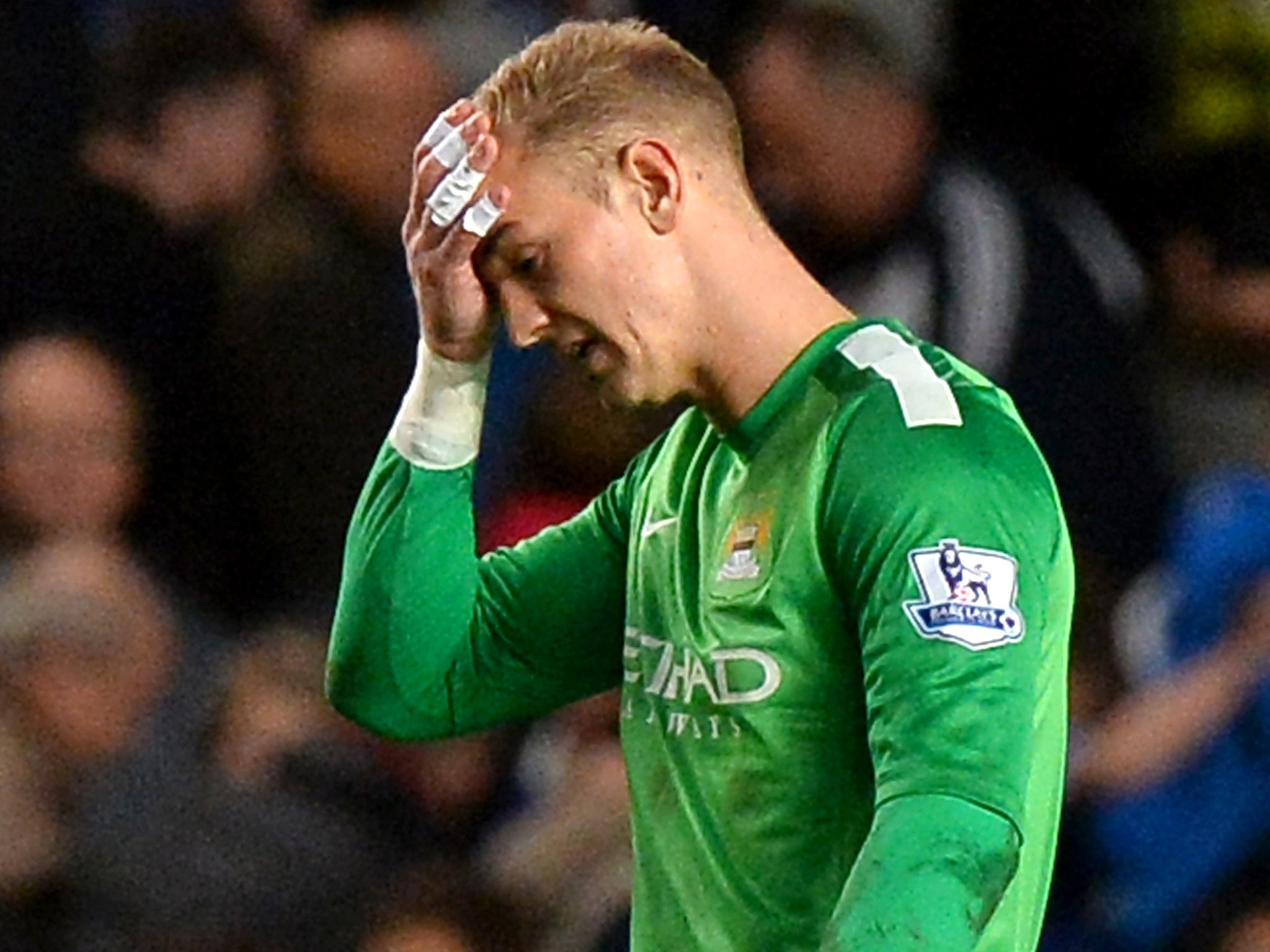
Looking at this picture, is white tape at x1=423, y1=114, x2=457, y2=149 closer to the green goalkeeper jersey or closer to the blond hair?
the blond hair

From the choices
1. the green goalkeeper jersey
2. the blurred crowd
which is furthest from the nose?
the blurred crowd

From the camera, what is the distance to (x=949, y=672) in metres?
1.07

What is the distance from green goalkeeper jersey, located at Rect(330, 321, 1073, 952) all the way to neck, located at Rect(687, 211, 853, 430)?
2 cm

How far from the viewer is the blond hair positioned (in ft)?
4.09

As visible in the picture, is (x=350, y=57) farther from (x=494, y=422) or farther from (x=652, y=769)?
(x=652, y=769)

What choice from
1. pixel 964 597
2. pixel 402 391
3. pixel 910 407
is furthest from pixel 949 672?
pixel 402 391

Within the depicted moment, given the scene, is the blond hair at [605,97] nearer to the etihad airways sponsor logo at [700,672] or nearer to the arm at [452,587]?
the arm at [452,587]

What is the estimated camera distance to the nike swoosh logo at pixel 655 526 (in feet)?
4.29

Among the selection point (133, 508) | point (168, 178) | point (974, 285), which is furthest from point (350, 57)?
point (974, 285)

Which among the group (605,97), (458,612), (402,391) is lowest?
(402,391)

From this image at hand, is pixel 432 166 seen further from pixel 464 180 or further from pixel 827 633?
pixel 827 633

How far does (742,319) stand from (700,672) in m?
0.20

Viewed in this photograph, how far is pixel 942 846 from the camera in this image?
1037mm

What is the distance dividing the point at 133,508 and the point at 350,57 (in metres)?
0.52
